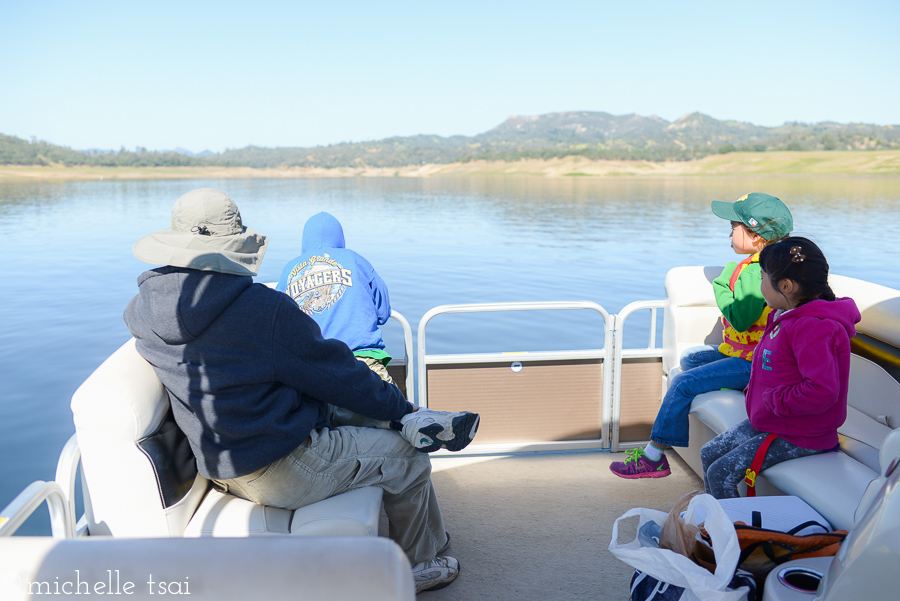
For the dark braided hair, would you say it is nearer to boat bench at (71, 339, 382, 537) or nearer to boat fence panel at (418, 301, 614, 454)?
boat fence panel at (418, 301, 614, 454)

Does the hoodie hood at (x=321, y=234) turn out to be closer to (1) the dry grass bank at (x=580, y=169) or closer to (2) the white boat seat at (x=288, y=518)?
(2) the white boat seat at (x=288, y=518)

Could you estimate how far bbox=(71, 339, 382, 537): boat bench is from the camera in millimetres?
1656

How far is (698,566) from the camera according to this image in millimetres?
1687

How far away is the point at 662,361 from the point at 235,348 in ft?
8.45

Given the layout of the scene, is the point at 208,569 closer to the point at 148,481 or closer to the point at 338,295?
the point at 148,481

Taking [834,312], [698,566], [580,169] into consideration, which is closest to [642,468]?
[834,312]

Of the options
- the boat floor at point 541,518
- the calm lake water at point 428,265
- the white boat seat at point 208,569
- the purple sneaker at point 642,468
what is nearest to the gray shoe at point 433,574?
the boat floor at point 541,518

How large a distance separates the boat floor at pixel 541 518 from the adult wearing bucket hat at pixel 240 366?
0.81 meters

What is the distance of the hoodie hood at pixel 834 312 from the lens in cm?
216

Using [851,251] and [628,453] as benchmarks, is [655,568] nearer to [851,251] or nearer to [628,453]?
[628,453]

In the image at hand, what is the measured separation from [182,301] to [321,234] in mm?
1197

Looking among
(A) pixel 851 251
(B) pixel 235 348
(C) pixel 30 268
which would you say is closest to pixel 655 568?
(B) pixel 235 348

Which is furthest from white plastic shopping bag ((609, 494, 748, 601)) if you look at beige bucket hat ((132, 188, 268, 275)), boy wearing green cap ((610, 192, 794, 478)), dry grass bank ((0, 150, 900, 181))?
dry grass bank ((0, 150, 900, 181))

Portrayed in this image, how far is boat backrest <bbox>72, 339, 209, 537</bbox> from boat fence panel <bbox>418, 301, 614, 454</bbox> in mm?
1664
